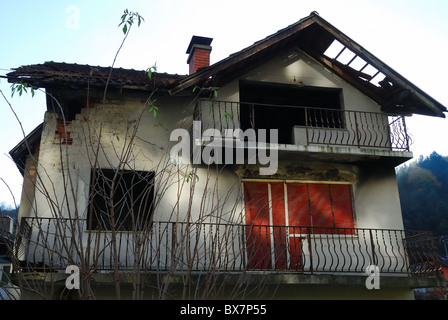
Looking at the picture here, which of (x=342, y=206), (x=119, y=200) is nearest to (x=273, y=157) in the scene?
(x=342, y=206)

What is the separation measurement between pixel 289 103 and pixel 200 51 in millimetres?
2893

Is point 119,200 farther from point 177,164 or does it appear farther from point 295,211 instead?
point 295,211

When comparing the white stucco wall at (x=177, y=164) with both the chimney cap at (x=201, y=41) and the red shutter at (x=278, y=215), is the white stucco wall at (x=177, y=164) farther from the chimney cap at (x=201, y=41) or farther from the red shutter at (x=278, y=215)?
the chimney cap at (x=201, y=41)

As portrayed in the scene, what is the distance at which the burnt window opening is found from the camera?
38.7 ft

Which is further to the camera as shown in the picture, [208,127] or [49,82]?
[208,127]

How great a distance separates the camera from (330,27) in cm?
1124

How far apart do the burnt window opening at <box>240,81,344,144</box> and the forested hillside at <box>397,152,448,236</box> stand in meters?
26.1

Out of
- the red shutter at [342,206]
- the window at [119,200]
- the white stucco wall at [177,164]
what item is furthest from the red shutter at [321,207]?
the window at [119,200]

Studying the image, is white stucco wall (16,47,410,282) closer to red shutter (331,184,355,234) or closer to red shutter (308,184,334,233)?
red shutter (331,184,355,234)

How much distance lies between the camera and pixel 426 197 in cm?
3750

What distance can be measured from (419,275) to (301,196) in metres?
3.15
